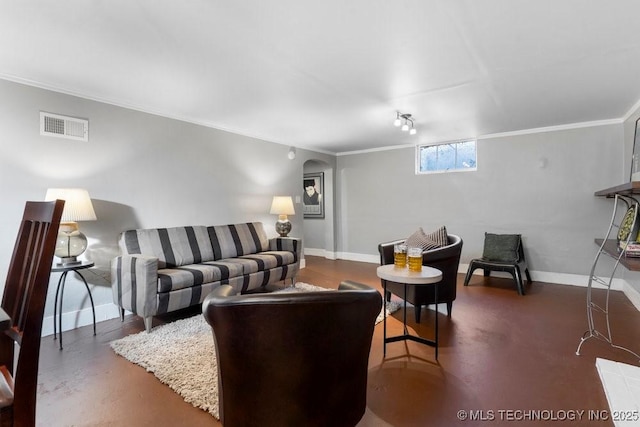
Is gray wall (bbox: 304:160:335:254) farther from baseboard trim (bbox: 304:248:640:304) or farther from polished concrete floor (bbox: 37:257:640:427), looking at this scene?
polished concrete floor (bbox: 37:257:640:427)

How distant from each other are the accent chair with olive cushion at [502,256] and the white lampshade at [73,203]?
4500mm

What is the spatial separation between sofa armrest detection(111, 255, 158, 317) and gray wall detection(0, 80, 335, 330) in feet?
1.22

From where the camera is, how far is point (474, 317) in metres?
3.12

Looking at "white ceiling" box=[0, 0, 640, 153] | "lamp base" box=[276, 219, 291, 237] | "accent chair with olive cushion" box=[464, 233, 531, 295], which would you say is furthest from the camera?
"lamp base" box=[276, 219, 291, 237]

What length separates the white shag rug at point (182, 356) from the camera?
1.86m

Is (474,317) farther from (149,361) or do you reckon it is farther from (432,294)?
(149,361)

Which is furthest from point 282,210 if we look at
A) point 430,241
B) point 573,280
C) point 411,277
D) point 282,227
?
point 573,280

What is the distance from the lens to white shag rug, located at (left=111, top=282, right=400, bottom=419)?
1.86 metres

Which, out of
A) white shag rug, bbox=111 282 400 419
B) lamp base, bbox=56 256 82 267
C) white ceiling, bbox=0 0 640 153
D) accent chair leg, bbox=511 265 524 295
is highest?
white ceiling, bbox=0 0 640 153

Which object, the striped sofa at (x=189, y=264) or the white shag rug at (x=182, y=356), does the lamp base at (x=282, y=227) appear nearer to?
the striped sofa at (x=189, y=264)

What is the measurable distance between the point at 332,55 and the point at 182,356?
2.50 metres

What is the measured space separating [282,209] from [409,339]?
2914mm

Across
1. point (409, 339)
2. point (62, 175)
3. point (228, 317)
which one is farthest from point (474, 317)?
point (62, 175)

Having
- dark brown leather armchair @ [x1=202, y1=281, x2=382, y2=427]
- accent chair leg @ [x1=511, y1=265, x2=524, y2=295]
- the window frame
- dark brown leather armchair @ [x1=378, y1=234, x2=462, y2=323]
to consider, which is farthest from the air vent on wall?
accent chair leg @ [x1=511, y1=265, x2=524, y2=295]
